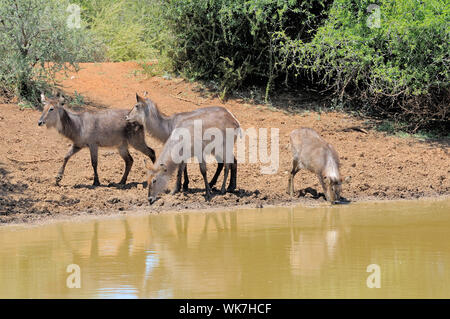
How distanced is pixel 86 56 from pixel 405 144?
679 centimetres

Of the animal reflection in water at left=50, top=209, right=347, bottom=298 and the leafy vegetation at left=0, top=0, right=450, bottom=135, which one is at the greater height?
the leafy vegetation at left=0, top=0, right=450, bottom=135

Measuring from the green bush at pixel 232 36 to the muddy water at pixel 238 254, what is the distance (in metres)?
6.25

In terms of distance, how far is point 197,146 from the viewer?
440 inches

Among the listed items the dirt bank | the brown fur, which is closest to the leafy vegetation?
the dirt bank

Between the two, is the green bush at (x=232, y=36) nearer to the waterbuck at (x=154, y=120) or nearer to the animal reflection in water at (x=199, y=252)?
the waterbuck at (x=154, y=120)

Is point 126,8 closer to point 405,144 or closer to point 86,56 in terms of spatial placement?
point 86,56

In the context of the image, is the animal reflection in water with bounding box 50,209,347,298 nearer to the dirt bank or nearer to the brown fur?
the brown fur

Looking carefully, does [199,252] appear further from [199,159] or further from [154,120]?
[154,120]

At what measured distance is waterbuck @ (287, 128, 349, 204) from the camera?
11023mm

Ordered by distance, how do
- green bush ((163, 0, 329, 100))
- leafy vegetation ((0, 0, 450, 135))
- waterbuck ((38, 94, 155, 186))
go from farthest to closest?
green bush ((163, 0, 329, 100)) → leafy vegetation ((0, 0, 450, 135)) → waterbuck ((38, 94, 155, 186))

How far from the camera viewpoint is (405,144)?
14.2 m

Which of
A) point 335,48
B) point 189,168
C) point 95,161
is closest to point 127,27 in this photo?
point 335,48

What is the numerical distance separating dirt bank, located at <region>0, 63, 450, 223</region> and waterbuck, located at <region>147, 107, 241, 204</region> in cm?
32
